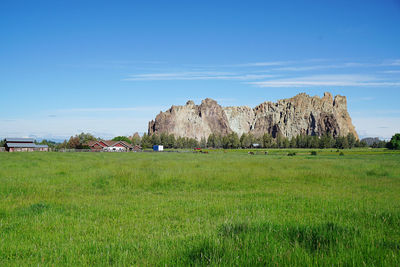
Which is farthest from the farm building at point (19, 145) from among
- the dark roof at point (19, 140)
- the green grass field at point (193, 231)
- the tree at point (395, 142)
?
the tree at point (395, 142)

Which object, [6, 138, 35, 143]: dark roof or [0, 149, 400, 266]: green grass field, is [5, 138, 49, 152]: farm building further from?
[0, 149, 400, 266]: green grass field

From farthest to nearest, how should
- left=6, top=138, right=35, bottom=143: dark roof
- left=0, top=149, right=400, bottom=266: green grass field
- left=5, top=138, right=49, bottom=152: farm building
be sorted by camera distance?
left=6, top=138, right=35, bottom=143: dark roof, left=5, top=138, right=49, bottom=152: farm building, left=0, top=149, right=400, bottom=266: green grass field

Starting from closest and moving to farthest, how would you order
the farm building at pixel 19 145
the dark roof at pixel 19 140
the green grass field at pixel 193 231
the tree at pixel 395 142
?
1. the green grass field at pixel 193 231
2. the farm building at pixel 19 145
3. the dark roof at pixel 19 140
4. the tree at pixel 395 142

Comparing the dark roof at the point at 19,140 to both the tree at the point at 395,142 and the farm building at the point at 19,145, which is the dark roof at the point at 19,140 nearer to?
the farm building at the point at 19,145

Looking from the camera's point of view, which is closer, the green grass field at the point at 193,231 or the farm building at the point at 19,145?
the green grass field at the point at 193,231

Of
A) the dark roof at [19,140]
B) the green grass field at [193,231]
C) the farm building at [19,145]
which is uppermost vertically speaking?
the dark roof at [19,140]

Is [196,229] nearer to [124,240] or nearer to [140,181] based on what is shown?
[124,240]

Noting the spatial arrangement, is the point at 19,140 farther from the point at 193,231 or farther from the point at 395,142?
the point at 395,142

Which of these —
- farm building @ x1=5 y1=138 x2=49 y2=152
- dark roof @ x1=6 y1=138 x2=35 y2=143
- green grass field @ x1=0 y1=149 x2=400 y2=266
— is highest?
dark roof @ x1=6 y1=138 x2=35 y2=143

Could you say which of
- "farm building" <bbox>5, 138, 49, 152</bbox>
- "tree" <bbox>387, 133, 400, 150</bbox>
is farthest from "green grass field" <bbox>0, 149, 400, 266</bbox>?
"tree" <bbox>387, 133, 400, 150</bbox>

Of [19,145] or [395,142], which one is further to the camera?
[395,142]

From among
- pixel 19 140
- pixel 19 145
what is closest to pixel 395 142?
pixel 19 145

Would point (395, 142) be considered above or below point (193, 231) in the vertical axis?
above

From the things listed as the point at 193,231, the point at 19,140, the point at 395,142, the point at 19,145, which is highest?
the point at 19,140
